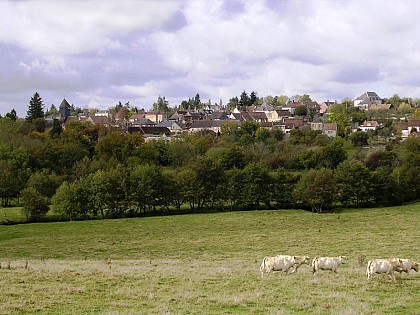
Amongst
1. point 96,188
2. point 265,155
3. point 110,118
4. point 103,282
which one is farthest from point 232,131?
point 103,282

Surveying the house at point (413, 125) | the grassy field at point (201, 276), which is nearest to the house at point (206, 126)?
the house at point (413, 125)

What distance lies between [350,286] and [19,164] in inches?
3246

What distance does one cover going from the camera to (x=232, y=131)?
137 metres

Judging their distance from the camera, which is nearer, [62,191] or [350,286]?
[350,286]

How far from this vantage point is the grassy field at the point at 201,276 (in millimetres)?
15812

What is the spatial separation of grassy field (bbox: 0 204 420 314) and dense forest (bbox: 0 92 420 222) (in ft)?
57.8

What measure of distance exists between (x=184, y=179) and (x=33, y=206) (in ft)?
72.0

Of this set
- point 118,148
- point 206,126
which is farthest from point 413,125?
point 118,148

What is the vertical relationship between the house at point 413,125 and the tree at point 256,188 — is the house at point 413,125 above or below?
above

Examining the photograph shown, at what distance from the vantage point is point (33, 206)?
65062 millimetres

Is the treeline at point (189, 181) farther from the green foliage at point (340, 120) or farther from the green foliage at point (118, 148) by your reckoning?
the green foliage at point (340, 120)

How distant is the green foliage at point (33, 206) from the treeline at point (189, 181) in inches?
4.9

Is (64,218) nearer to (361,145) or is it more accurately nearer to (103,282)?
(103,282)

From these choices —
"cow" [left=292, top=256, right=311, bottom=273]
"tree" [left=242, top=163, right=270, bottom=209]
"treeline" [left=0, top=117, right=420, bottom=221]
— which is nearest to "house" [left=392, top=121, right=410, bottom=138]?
"treeline" [left=0, top=117, right=420, bottom=221]
